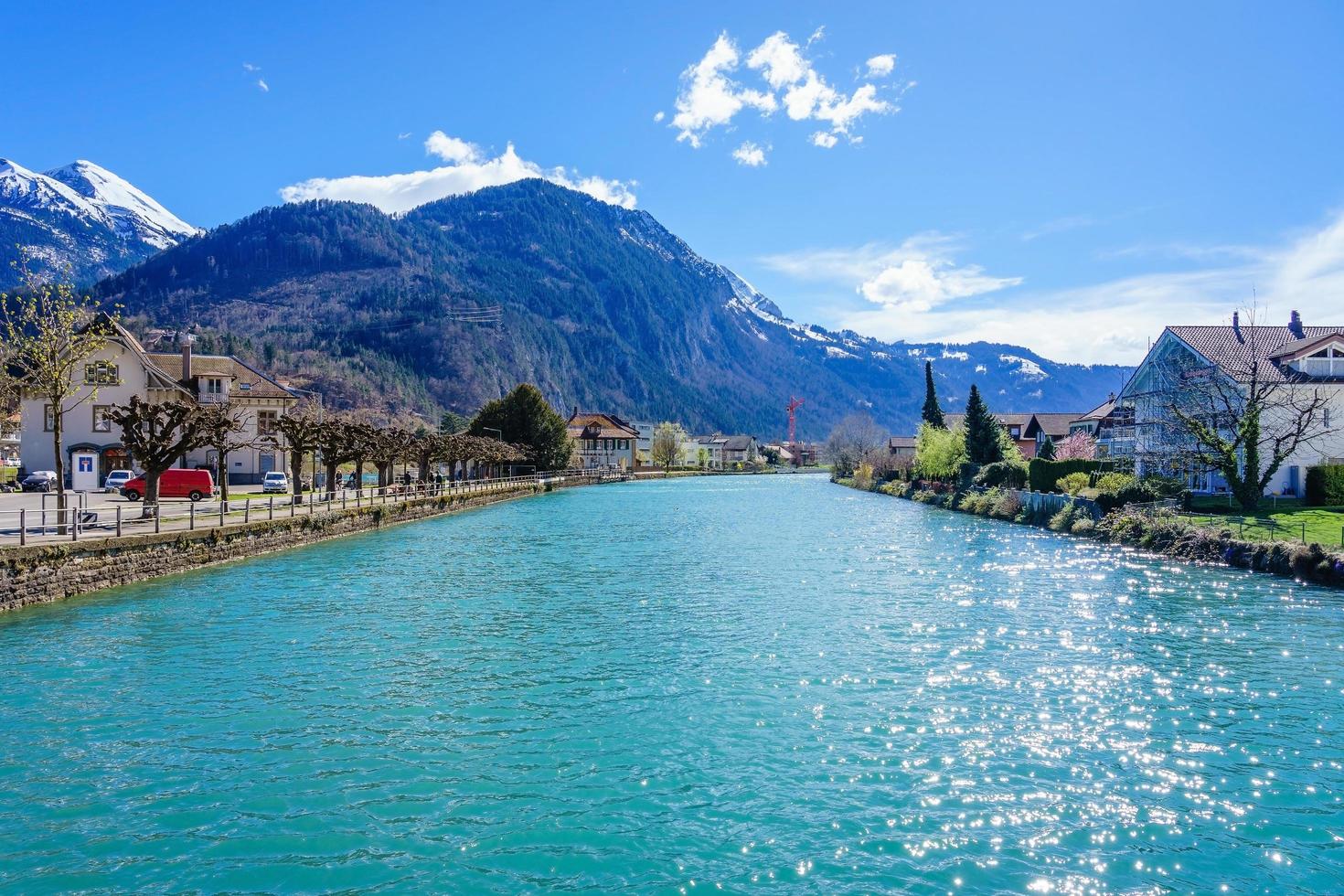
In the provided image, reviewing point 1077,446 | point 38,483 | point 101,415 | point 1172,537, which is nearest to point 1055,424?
point 1077,446

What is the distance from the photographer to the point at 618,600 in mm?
→ 27453

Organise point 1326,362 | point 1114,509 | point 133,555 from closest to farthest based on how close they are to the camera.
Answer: point 133,555
point 1114,509
point 1326,362

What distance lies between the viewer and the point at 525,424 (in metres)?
119

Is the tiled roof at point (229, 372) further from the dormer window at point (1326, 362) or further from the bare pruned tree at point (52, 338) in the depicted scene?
the dormer window at point (1326, 362)

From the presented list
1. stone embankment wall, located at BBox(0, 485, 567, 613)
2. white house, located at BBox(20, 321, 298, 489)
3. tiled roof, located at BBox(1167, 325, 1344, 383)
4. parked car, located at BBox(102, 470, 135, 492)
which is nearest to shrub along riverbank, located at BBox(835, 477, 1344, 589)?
tiled roof, located at BBox(1167, 325, 1344, 383)

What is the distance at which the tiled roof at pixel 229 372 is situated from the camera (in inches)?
2825

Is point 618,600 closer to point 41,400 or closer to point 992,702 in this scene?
point 992,702

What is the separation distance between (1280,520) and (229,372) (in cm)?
7503

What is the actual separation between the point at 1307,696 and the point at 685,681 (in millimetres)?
12045

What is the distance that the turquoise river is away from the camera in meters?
10.2

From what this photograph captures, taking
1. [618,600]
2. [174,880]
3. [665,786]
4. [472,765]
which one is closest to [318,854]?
[174,880]

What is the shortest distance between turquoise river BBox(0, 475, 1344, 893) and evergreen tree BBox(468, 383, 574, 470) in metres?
89.8

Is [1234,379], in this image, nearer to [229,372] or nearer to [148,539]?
[148,539]

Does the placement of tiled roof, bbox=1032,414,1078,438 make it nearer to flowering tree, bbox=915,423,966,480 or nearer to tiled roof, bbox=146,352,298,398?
flowering tree, bbox=915,423,966,480
